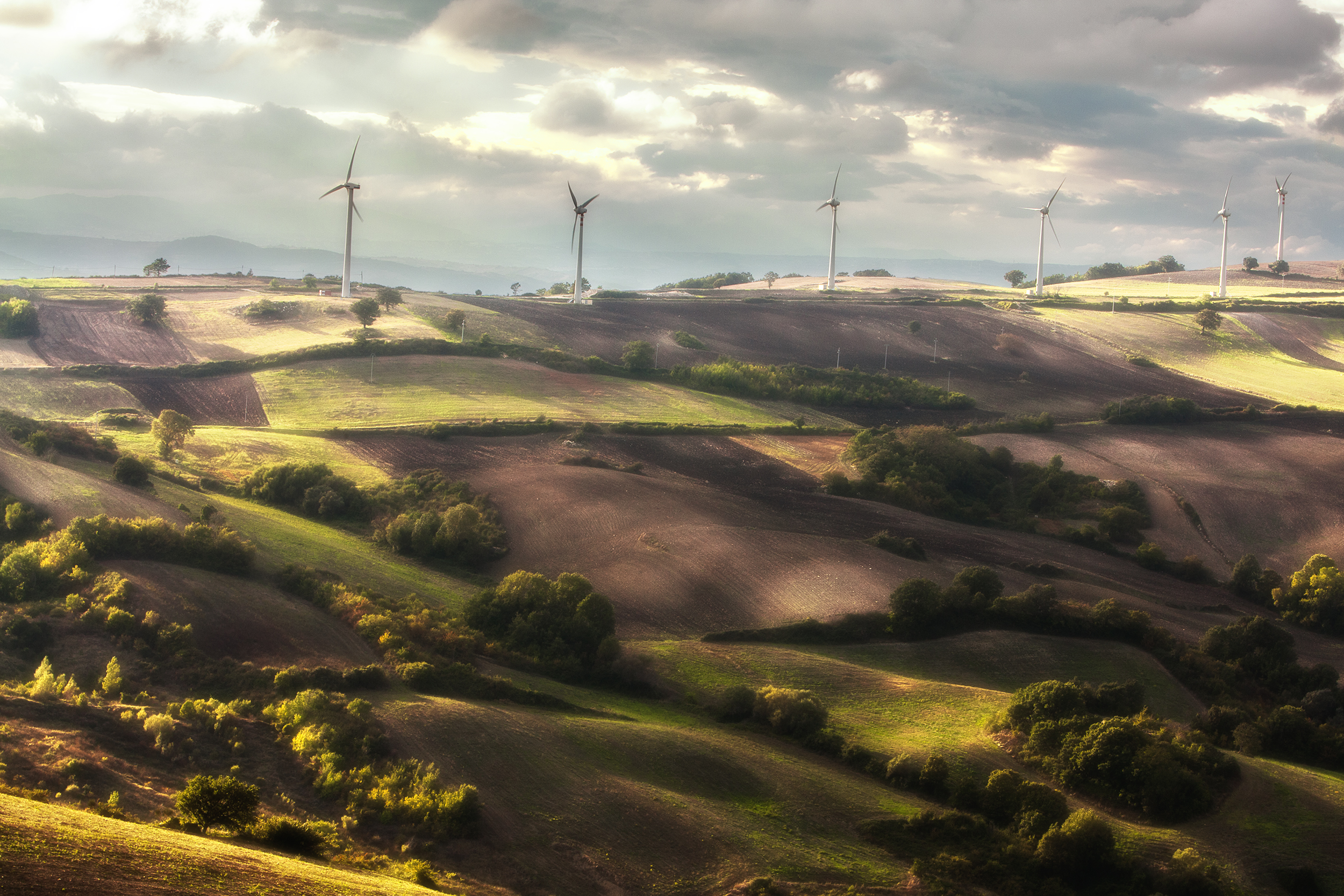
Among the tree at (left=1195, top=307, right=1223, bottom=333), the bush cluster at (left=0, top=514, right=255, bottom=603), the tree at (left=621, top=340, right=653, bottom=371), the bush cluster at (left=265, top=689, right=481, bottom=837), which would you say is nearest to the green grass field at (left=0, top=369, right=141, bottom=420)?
the bush cluster at (left=0, top=514, right=255, bottom=603)

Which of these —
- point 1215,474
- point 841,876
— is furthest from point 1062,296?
point 841,876

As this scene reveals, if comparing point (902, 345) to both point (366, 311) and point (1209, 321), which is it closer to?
point (1209, 321)

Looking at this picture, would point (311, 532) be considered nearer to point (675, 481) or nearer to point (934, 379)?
point (675, 481)

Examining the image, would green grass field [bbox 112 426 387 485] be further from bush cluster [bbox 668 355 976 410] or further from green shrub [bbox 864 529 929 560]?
bush cluster [bbox 668 355 976 410]

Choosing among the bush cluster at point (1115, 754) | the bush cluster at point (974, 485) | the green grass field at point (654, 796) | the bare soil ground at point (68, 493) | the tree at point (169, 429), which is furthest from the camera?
the bush cluster at point (974, 485)

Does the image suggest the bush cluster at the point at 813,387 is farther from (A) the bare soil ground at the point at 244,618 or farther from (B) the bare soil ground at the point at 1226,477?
(A) the bare soil ground at the point at 244,618

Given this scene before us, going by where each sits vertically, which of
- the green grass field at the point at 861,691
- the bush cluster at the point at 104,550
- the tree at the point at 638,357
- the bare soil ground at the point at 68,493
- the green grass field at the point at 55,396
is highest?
the tree at the point at 638,357

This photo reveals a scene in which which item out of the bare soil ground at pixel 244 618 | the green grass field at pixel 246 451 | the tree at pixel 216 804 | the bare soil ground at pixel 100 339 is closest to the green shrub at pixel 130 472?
the green grass field at pixel 246 451
